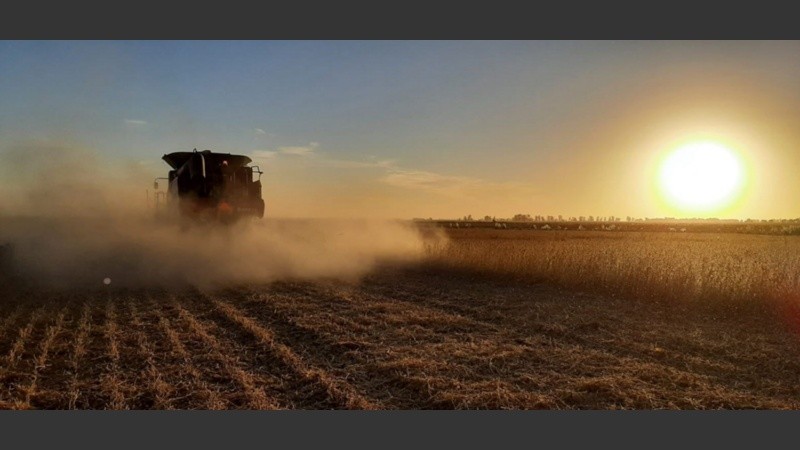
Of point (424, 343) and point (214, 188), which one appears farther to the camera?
point (214, 188)

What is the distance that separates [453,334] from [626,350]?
2.44m

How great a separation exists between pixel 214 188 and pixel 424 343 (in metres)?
11.3

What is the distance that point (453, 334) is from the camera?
8609 millimetres

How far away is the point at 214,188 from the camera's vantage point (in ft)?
56.3

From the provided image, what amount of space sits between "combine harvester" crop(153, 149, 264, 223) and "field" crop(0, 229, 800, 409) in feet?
14.3

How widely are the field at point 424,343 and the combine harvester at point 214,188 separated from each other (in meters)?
4.35

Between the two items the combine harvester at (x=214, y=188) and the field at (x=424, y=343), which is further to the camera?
→ the combine harvester at (x=214, y=188)

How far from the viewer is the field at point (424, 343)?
235 inches

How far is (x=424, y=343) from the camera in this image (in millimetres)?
7949

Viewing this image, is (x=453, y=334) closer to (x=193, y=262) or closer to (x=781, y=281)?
(x=781, y=281)

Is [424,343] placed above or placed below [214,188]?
below

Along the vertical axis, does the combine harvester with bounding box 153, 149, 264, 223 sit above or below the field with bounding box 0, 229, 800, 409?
above

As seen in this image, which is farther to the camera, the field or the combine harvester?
the combine harvester

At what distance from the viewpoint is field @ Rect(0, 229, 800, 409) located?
5.96 m
